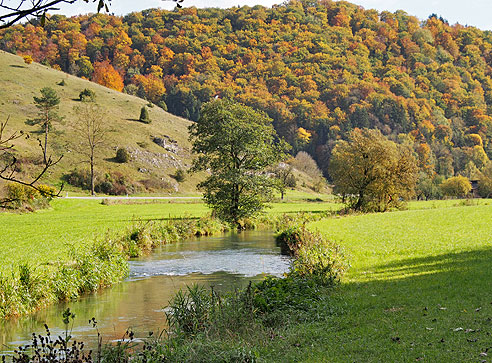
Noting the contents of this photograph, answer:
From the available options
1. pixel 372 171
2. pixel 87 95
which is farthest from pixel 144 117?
pixel 372 171

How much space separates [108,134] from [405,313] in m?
91.1

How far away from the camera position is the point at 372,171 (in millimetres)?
52875

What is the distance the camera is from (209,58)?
616 feet

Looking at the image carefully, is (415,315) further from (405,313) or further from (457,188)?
(457,188)

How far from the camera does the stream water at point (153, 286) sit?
1313cm

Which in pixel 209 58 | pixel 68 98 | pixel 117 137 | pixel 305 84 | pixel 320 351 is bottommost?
pixel 320 351

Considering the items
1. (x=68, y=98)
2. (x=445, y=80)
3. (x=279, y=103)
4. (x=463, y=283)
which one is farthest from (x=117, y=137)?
(x=445, y=80)

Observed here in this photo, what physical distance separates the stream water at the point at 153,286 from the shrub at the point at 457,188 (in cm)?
8417

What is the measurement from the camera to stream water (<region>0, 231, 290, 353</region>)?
1313 cm

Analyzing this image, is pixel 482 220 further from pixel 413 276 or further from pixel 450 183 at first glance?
pixel 450 183

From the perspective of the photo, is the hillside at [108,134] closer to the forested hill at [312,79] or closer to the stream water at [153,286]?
the forested hill at [312,79]

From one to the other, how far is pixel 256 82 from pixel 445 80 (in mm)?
Result: 64906

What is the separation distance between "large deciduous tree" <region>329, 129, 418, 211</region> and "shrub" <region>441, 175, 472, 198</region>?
56588 mm

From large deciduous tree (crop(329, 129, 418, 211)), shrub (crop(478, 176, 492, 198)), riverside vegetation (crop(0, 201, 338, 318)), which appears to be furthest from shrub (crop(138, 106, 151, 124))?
riverside vegetation (crop(0, 201, 338, 318))
